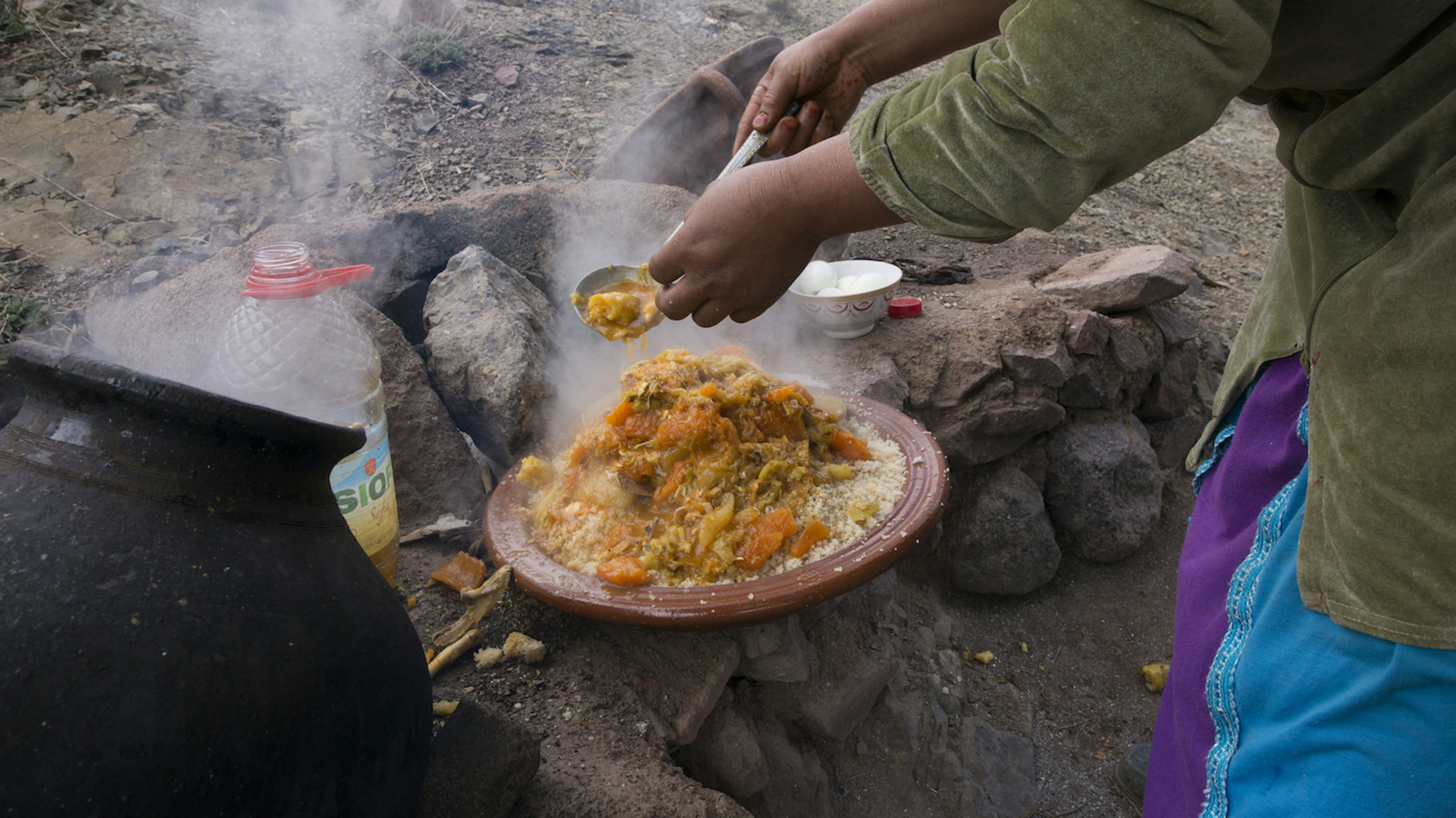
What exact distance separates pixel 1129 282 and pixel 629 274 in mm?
2830

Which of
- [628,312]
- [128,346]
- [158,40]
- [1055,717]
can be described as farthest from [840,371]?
[158,40]

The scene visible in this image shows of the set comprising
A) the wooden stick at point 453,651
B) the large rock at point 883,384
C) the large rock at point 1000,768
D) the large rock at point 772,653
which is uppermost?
the wooden stick at point 453,651

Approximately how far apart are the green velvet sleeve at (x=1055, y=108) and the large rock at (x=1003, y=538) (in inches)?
123

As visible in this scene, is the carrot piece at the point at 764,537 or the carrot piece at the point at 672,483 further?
the carrot piece at the point at 672,483

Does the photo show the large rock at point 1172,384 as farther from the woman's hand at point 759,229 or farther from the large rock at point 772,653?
the woman's hand at point 759,229

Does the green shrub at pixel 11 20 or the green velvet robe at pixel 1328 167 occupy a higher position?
the green velvet robe at pixel 1328 167

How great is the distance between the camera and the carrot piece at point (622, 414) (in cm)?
231

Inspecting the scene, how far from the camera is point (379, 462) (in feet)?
6.56

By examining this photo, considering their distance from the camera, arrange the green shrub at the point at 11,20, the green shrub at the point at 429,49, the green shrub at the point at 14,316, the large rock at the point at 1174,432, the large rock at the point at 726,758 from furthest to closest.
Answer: the green shrub at the point at 429,49 → the large rock at the point at 1174,432 → the green shrub at the point at 11,20 → the green shrub at the point at 14,316 → the large rock at the point at 726,758

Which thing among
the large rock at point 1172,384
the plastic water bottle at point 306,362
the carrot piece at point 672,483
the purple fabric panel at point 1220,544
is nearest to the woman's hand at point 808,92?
the carrot piece at point 672,483

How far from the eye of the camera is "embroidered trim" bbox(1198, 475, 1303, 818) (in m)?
1.46

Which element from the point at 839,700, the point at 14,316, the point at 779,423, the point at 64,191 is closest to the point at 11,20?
the point at 64,191

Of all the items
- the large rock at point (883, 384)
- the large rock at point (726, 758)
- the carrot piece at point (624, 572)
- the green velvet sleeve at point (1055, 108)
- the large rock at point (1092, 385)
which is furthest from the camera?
the large rock at point (1092, 385)

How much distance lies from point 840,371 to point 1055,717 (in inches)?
77.7
